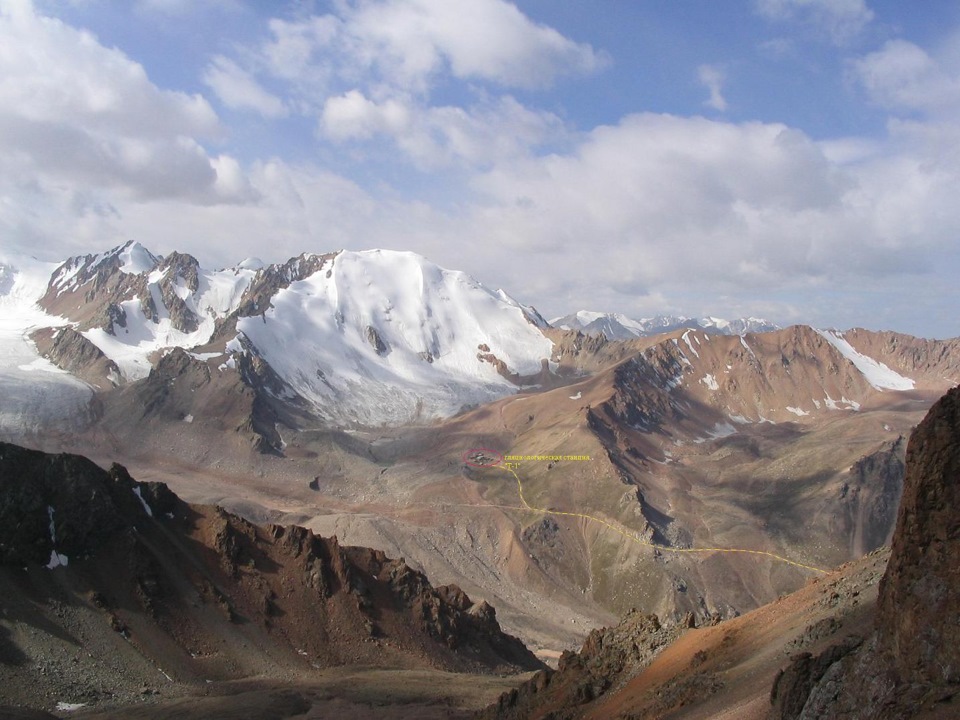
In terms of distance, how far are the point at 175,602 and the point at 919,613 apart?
2522 inches

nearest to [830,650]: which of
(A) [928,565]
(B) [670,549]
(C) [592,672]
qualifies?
(A) [928,565]

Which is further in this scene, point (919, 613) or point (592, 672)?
point (592, 672)

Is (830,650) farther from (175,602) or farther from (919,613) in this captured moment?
(175,602)

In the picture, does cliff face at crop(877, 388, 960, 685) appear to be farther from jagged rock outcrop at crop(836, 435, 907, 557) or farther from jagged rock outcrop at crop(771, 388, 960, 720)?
jagged rock outcrop at crop(836, 435, 907, 557)

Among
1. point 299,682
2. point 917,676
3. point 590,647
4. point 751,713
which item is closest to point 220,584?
point 299,682

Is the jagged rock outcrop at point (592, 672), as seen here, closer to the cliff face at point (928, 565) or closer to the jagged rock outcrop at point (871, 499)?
the cliff face at point (928, 565)

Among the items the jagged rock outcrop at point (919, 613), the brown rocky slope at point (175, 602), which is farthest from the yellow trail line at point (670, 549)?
the jagged rock outcrop at point (919, 613)

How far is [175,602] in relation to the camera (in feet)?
222

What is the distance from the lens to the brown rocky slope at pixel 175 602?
190 ft

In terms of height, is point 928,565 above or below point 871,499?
above

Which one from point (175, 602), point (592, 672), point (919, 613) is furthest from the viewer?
point (175, 602)

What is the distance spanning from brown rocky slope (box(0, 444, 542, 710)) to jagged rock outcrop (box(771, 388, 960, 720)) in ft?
175

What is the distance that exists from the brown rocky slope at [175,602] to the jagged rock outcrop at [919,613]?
53.3m

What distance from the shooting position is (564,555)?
13650 centimetres
